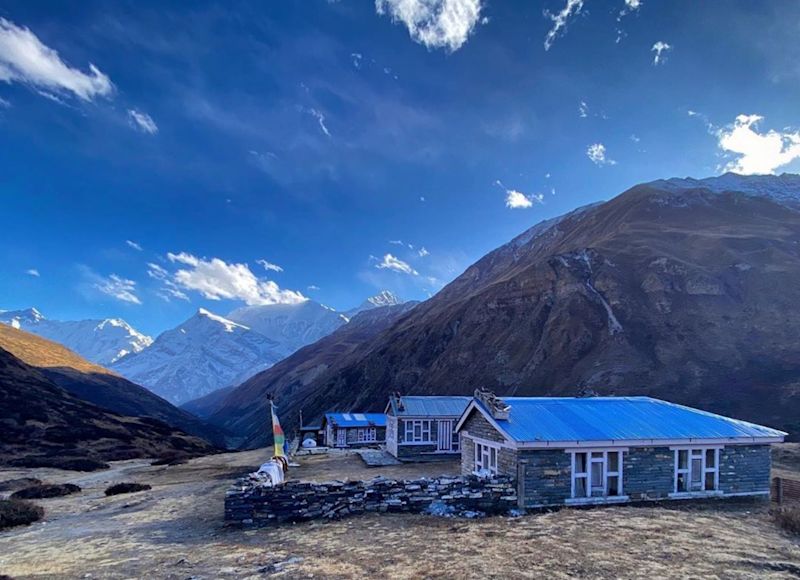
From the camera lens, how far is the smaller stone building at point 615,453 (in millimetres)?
17594

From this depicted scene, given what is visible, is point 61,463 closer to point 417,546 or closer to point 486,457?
point 486,457

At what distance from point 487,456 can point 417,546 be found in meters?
7.99

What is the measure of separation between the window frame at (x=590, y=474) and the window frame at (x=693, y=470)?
2.18 meters

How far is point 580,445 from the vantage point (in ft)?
58.5

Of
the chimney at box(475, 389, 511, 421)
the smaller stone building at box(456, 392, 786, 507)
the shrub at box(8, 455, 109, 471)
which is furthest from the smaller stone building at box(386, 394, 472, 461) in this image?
the shrub at box(8, 455, 109, 471)

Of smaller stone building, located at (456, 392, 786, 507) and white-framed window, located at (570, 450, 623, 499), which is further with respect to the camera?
white-framed window, located at (570, 450, 623, 499)

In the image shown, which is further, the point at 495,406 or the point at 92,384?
the point at 92,384

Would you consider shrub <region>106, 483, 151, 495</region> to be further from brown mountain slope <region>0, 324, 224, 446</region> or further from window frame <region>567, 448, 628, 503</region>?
brown mountain slope <region>0, 324, 224, 446</region>

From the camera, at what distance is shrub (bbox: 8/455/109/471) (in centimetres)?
3525

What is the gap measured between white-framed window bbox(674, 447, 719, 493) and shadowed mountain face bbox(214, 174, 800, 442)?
3283 centimetres

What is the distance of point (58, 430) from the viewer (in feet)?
162

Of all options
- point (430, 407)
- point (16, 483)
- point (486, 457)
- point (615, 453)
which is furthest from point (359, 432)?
point (615, 453)

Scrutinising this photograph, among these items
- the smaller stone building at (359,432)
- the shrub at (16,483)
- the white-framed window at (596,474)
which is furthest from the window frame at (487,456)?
the smaller stone building at (359,432)

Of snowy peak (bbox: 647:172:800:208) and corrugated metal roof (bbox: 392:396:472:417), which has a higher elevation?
snowy peak (bbox: 647:172:800:208)
